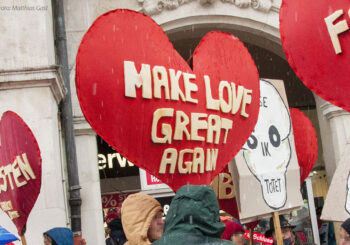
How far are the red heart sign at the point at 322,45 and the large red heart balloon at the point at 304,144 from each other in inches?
172

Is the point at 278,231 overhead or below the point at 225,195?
below

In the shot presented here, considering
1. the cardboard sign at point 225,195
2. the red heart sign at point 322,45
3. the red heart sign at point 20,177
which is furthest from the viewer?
the cardboard sign at point 225,195

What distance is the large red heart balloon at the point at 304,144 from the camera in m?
7.89

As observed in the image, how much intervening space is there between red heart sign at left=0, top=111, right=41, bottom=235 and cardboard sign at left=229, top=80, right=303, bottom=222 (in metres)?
1.75

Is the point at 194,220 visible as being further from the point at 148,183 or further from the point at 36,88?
the point at 148,183

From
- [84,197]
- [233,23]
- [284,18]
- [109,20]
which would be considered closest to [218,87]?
[109,20]

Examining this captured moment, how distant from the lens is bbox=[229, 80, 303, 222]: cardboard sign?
5844 millimetres

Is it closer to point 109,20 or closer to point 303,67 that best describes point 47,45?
point 109,20

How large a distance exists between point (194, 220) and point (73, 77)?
29.2 ft

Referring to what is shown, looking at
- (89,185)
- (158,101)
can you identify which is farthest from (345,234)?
(89,185)

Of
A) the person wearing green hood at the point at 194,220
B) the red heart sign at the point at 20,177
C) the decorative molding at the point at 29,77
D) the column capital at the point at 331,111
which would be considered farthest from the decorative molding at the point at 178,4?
the person wearing green hood at the point at 194,220

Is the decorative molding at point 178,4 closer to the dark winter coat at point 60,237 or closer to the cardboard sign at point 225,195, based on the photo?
the cardboard sign at point 225,195

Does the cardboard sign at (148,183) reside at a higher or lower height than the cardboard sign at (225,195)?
higher

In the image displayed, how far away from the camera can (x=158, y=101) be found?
15.6 ft
